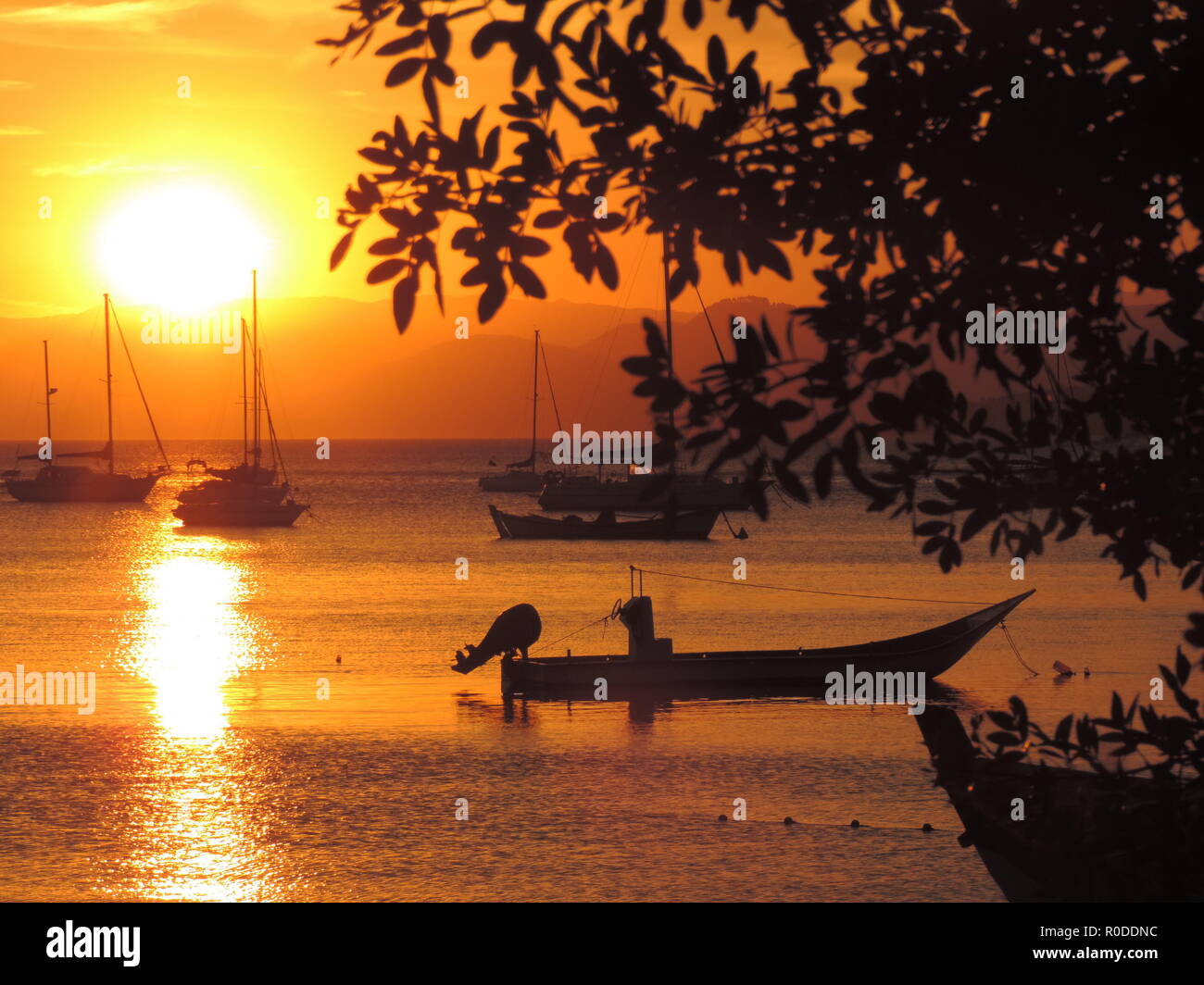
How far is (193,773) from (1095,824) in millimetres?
26105

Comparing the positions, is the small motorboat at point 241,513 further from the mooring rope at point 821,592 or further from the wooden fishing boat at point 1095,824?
the wooden fishing boat at point 1095,824

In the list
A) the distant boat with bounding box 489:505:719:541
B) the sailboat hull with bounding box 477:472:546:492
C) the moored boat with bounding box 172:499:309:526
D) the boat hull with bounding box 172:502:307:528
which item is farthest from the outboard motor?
the sailboat hull with bounding box 477:472:546:492

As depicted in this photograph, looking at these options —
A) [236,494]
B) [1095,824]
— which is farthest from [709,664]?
[236,494]

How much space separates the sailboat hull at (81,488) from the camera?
14700 cm

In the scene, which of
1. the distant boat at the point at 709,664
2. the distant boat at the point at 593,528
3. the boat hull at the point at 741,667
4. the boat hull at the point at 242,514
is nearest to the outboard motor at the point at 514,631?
the distant boat at the point at 709,664

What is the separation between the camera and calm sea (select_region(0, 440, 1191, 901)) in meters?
21.3

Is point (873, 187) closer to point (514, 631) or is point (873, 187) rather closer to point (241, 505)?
point (514, 631)

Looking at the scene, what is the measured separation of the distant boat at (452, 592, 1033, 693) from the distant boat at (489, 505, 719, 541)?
62852 millimetres

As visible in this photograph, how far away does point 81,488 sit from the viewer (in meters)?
149

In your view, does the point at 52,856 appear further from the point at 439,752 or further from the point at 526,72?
the point at 526,72

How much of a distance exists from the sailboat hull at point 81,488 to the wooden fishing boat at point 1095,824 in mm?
147121

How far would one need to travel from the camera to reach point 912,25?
4754 mm
